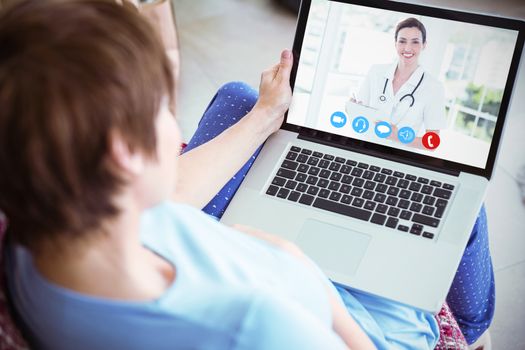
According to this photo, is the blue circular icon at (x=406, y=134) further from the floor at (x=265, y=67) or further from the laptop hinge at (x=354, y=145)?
the floor at (x=265, y=67)

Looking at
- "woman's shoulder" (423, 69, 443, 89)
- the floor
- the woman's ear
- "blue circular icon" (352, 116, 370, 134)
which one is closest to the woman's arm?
"blue circular icon" (352, 116, 370, 134)

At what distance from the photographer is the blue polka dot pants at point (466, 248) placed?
3.77 ft

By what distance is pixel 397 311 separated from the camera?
1.00 m

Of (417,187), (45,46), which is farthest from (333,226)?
(45,46)

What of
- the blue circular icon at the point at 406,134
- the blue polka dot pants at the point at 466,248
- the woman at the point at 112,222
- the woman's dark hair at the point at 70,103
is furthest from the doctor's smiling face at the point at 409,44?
the woman's dark hair at the point at 70,103

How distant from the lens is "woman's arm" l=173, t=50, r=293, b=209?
110cm

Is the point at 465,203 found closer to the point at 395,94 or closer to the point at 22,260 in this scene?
the point at 395,94

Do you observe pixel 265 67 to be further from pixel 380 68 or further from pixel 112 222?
pixel 112 222

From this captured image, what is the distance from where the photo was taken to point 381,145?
1164mm

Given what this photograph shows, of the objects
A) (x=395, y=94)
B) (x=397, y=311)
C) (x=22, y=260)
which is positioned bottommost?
(x=397, y=311)

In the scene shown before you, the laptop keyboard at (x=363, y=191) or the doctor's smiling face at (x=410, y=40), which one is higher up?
the doctor's smiling face at (x=410, y=40)

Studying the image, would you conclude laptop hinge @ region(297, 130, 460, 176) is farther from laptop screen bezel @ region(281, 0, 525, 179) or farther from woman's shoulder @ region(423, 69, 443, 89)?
woman's shoulder @ region(423, 69, 443, 89)

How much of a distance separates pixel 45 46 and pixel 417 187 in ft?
2.41

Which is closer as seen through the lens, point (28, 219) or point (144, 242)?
point (28, 219)
